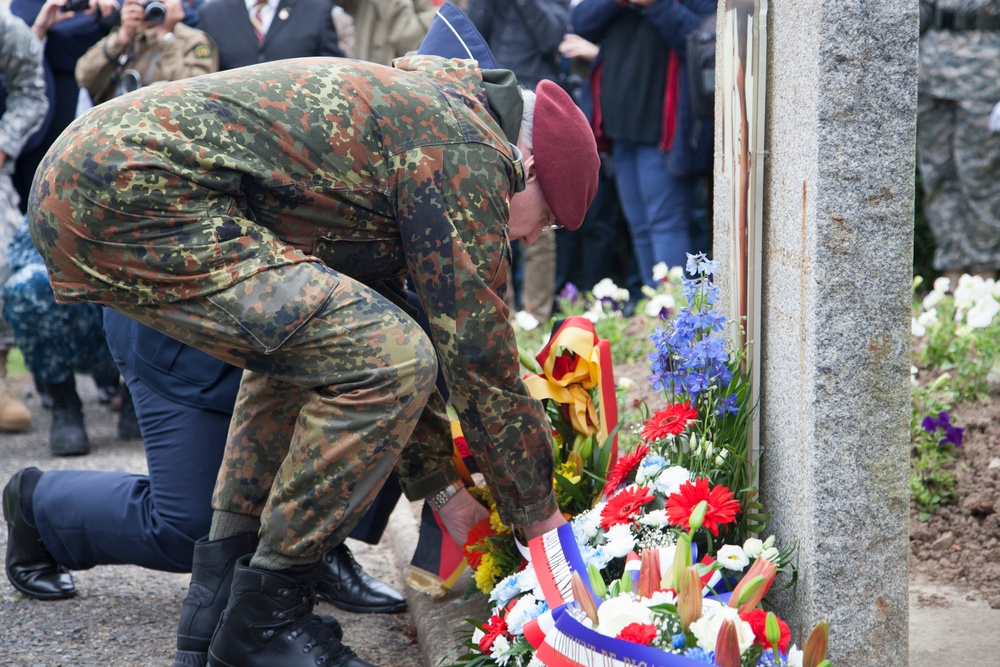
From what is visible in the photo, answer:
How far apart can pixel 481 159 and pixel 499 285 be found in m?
0.28

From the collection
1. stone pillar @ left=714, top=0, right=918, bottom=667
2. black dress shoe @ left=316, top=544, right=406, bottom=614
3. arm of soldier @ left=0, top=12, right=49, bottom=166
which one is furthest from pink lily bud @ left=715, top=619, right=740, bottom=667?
arm of soldier @ left=0, top=12, right=49, bottom=166

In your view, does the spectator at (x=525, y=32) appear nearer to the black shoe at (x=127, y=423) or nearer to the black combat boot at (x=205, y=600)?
the black shoe at (x=127, y=423)

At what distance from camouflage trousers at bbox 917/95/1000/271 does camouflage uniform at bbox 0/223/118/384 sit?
14.0 feet

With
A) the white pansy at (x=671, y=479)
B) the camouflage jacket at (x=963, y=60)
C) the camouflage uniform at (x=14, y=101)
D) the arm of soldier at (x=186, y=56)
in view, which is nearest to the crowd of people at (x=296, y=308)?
the white pansy at (x=671, y=479)

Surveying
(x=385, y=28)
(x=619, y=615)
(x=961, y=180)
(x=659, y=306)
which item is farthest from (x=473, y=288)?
(x=385, y=28)

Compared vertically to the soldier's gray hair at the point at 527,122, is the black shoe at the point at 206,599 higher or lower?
lower

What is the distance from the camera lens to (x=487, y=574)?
8.93 feet

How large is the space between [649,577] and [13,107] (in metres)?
4.82

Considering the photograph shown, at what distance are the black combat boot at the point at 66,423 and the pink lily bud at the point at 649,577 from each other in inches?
Answer: 143

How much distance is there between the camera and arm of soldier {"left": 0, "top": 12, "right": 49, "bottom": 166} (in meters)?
5.59

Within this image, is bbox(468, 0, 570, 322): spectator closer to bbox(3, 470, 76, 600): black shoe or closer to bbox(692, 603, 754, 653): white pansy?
bbox(3, 470, 76, 600): black shoe

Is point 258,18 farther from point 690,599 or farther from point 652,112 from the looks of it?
point 690,599

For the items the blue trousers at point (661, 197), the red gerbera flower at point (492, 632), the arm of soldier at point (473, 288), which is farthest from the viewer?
the blue trousers at point (661, 197)

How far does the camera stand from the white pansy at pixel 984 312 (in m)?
3.77
